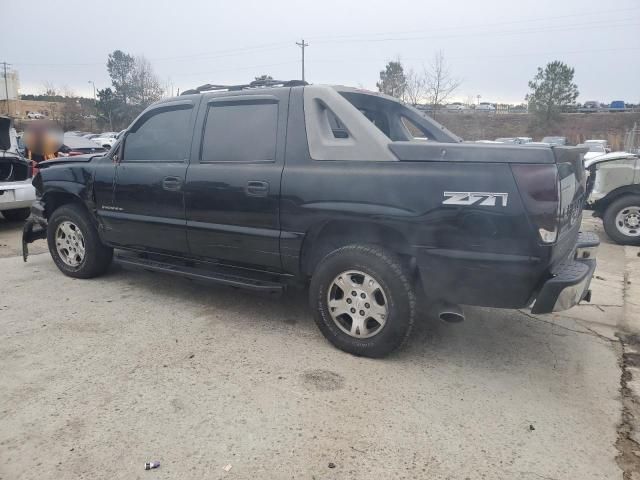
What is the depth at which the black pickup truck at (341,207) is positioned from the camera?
2.89 meters

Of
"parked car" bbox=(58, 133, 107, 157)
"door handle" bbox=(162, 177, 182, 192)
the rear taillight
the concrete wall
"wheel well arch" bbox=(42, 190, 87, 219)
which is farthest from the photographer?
the concrete wall

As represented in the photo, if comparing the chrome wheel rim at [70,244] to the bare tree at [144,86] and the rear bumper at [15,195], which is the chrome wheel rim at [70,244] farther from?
the bare tree at [144,86]

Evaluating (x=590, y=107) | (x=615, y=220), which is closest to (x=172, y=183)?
(x=615, y=220)

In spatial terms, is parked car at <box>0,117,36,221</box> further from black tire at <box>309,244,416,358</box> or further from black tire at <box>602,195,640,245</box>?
black tire at <box>602,195,640,245</box>

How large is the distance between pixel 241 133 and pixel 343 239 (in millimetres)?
1233

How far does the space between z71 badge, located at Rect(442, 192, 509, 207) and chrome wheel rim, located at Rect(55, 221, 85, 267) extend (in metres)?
3.90

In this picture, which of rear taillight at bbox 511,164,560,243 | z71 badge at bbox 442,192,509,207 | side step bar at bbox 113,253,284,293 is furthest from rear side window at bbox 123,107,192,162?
rear taillight at bbox 511,164,560,243

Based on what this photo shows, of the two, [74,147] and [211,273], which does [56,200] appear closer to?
[211,273]

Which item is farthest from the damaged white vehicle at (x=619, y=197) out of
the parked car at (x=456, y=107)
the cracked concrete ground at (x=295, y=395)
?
the parked car at (x=456, y=107)

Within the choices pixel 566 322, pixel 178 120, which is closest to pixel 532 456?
pixel 566 322

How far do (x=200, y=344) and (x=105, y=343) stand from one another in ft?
Result: 2.33

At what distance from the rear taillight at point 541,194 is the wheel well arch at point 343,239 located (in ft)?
2.59

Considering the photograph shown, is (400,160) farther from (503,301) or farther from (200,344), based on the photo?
(200,344)

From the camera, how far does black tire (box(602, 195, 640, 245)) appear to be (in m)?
7.42
